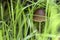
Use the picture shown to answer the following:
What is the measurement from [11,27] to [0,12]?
0.22m

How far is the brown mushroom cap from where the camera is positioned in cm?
168

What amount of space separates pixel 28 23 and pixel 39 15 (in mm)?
105

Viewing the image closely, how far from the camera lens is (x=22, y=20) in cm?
175

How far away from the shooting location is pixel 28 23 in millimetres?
1700

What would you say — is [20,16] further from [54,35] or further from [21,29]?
[54,35]

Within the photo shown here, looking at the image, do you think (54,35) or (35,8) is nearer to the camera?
(54,35)

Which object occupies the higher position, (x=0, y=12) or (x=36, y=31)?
(x=0, y=12)

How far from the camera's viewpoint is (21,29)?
168 centimetres

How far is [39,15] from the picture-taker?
169 cm

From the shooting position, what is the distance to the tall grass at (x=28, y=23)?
1.64 m

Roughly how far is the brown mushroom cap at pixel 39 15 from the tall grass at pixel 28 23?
3 centimetres

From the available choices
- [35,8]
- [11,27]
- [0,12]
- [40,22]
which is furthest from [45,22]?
[0,12]

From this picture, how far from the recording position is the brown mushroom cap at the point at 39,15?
1677 mm

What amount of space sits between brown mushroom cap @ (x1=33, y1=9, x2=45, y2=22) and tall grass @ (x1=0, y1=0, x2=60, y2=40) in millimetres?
29
